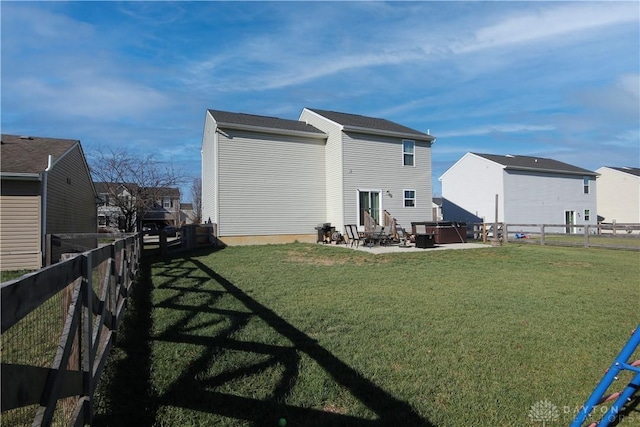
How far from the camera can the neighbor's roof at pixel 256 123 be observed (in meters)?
16.5

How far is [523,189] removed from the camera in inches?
1086

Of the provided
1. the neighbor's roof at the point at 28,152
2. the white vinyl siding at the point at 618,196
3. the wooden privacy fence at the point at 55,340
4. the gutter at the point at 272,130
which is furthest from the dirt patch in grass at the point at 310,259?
the white vinyl siding at the point at 618,196

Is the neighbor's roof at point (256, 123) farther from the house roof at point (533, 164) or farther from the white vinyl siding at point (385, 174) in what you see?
the house roof at point (533, 164)

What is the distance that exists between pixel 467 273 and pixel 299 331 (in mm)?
5991

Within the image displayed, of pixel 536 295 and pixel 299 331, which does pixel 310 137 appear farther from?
pixel 299 331

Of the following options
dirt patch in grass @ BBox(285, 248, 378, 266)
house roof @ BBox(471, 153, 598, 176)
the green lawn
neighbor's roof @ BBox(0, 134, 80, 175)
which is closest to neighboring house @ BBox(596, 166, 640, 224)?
house roof @ BBox(471, 153, 598, 176)

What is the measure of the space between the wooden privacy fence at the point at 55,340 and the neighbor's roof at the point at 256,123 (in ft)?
43.3

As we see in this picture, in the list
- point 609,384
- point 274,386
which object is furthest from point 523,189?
point 274,386

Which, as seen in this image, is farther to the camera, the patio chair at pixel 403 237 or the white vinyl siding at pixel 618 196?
the white vinyl siding at pixel 618 196

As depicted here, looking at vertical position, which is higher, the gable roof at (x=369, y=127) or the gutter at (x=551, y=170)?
the gable roof at (x=369, y=127)

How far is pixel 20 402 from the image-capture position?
1542 mm

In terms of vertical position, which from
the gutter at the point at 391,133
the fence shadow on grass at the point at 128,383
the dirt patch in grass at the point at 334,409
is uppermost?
the gutter at the point at 391,133

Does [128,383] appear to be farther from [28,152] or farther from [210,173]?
[210,173]

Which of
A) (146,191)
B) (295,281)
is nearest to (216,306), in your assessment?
(295,281)
